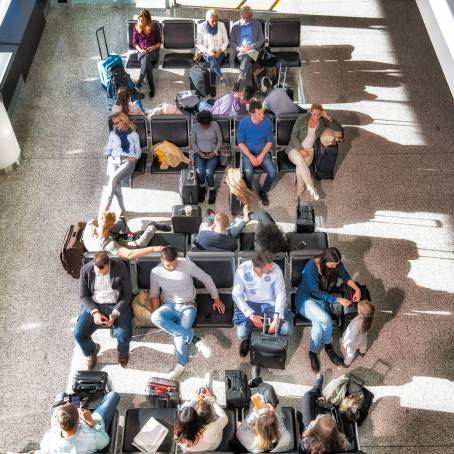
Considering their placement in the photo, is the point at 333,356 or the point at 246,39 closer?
the point at 333,356

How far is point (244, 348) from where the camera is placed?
20.4 ft

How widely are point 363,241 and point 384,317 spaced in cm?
112

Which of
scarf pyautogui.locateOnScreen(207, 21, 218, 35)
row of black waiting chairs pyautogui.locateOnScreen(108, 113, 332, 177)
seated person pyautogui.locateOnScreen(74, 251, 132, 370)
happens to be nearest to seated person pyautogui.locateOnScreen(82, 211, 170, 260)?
seated person pyautogui.locateOnScreen(74, 251, 132, 370)

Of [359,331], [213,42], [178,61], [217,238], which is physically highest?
[213,42]

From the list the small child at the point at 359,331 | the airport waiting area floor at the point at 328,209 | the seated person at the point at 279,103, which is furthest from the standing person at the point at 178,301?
the seated person at the point at 279,103

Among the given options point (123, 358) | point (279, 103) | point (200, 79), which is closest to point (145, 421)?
point (123, 358)

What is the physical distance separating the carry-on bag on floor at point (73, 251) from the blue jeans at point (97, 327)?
933 millimetres

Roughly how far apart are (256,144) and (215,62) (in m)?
2.33

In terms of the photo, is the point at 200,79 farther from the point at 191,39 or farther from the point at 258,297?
the point at 258,297

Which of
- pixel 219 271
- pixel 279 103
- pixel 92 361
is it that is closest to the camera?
pixel 92 361

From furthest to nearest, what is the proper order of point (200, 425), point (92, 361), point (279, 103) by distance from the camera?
1. point (279, 103)
2. point (92, 361)
3. point (200, 425)

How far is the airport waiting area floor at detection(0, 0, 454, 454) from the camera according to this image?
19.8 ft

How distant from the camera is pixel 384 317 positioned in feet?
21.7

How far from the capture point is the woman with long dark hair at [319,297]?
19.5ft
